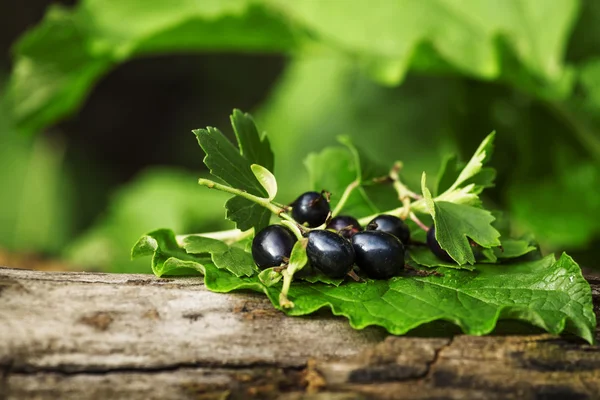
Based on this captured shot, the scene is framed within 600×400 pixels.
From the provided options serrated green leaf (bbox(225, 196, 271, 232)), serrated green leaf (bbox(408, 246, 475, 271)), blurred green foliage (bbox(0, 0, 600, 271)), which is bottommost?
serrated green leaf (bbox(408, 246, 475, 271))

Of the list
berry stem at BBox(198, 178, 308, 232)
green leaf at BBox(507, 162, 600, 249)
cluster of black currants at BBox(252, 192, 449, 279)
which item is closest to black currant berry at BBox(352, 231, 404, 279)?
cluster of black currants at BBox(252, 192, 449, 279)

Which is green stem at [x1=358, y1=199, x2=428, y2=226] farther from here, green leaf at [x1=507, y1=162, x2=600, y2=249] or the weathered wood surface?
green leaf at [x1=507, y1=162, x2=600, y2=249]

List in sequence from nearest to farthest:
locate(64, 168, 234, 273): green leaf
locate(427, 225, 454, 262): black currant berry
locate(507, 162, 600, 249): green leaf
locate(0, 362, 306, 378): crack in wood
Result: locate(0, 362, 306, 378): crack in wood → locate(427, 225, 454, 262): black currant berry → locate(507, 162, 600, 249): green leaf → locate(64, 168, 234, 273): green leaf

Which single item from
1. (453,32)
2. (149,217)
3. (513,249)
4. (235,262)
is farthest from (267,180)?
(149,217)

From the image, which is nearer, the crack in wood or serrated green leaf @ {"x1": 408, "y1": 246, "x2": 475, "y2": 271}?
the crack in wood

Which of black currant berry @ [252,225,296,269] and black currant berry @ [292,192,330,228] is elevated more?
black currant berry @ [292,192,330,228]

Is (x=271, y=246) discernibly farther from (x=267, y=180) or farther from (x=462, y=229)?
(x=462, y=229)

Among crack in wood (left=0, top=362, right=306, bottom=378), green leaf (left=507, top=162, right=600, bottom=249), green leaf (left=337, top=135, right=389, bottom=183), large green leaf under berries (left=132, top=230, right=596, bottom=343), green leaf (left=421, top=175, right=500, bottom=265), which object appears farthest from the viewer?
green leaf (left=507, top=162, right=600, bottom=249)
